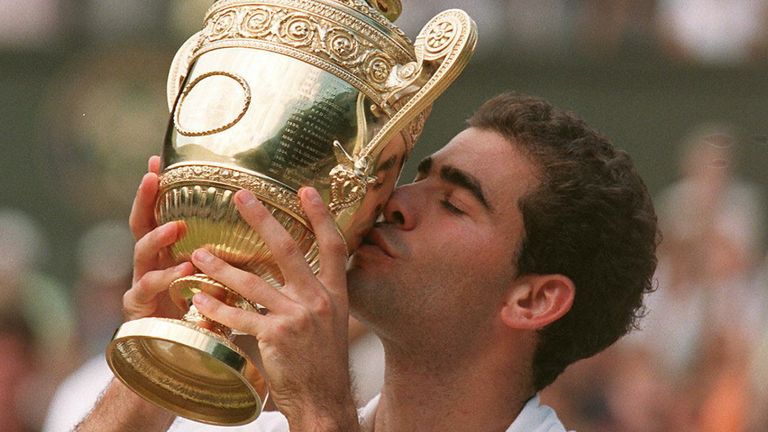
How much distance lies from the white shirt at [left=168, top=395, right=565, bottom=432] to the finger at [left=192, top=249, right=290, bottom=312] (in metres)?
0.74

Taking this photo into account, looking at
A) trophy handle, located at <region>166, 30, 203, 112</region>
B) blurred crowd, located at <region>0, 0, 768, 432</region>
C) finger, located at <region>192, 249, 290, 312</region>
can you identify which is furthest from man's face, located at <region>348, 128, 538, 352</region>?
blurred crowd, located at <region>0, 0, 768, 432</region>

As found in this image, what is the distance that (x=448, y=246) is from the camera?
12.3 ft

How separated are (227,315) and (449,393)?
0.86 metres

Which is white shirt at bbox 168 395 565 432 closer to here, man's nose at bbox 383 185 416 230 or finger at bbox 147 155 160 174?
man's nose at bbox 383 185 416 230

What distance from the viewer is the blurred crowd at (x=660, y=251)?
23.9 feet

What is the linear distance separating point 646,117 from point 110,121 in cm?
421

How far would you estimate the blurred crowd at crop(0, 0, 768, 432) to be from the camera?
730 centimetres

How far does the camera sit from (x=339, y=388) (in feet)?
10.9

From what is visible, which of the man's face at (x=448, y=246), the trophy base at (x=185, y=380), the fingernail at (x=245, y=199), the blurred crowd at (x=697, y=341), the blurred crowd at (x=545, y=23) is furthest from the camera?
the blurred crowd at (x=545, y=23)

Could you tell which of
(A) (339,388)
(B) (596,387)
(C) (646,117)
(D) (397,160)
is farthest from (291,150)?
(C) (646,117)

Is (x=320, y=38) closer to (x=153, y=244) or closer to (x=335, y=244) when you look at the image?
(x=335, y=244)

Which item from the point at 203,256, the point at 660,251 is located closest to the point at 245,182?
the point at 203,256

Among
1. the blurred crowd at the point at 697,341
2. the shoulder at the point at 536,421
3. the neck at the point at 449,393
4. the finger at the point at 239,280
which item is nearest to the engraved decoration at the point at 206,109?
the finger at the point at 239,280

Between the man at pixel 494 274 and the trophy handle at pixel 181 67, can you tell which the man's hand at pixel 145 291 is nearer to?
the man at pixel 494 274
